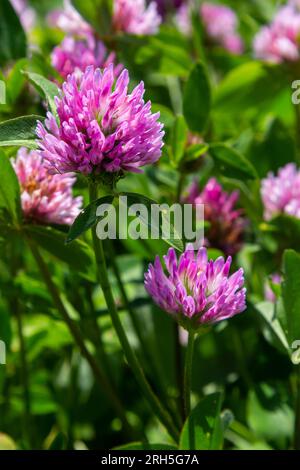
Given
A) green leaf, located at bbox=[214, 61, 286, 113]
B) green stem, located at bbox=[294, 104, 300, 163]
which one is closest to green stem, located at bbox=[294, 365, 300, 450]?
green stem, located at bbox=[294, 104, 300, 163]

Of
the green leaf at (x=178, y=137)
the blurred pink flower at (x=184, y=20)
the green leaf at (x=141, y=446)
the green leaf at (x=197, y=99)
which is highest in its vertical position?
the blurred pink flower at (x=184, y=20)

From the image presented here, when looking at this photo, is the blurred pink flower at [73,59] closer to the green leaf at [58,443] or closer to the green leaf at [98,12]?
the green leaf at [98,12]

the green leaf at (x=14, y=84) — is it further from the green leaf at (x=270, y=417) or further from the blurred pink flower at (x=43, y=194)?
the green leaf at (x=270, y=417)

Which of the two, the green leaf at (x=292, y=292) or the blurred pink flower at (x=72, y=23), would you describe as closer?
the green leaf at (x=292, y=292)

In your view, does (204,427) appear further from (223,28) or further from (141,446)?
(223,28)

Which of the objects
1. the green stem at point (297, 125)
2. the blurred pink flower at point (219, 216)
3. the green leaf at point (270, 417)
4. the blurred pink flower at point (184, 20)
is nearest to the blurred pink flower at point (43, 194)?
the blurred pink flower at point (219, 216)

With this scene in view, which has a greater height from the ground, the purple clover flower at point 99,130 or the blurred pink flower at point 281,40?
the blurred pink flower at point 281,40

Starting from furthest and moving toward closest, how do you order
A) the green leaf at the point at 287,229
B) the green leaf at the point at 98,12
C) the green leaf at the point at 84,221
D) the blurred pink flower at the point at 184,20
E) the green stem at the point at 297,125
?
1. the blurred pink flower at the point at 184,20
2. the green stem at the point at 297,125
3. the green leaf at the point at 98,12
4. the green leaf at the point at 287,229
5. the green leaf at the point at 84,221

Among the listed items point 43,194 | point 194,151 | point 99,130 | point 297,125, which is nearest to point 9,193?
point 43,194

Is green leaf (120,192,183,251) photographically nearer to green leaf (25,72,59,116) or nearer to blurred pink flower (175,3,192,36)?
green leaf (25,72,59,116)

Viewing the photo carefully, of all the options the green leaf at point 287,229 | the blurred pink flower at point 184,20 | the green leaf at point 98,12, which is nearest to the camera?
the green leaf at point 287,229
